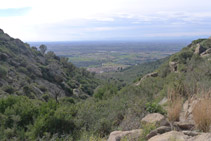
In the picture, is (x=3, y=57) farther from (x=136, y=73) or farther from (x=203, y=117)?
(x=136, y=73)

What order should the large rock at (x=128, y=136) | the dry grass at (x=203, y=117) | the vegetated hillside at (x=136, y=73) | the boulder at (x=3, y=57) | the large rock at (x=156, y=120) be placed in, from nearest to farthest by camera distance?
the large rock at (x=128, y=136), the dry grass at (x=203, y=117), the large rock at (x=156, y=120), the boulder at (x=3, y=57), the vegetated hillside at (x=136, y=73)

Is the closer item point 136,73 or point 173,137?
point 173,137

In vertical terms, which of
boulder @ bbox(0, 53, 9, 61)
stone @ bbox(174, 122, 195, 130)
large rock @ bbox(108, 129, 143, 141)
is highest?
boulder @ bbox(0, 53, 9, 61)

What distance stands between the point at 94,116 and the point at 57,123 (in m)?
1.14

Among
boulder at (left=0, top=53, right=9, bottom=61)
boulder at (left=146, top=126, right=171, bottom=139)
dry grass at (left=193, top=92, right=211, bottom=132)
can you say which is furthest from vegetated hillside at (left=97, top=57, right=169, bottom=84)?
boulder at (left=146, top=126, right=171, bottom=139)

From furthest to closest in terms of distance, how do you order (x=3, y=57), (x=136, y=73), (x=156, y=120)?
(x=136, y=73)
(x=3, y=57)
(x=156, y=120)

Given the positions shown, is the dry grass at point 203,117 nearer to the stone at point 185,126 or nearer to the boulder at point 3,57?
the stone at point 185,126

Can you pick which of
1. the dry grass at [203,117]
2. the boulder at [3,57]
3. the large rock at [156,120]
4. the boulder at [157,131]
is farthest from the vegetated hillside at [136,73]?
the boulder at [157,131]

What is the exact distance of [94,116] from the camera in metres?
5.47

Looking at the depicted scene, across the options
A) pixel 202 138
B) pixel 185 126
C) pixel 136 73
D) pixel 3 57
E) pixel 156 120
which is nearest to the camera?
pixel 202 138

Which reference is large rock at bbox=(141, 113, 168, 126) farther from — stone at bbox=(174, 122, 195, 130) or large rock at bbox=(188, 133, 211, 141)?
large rock at bbox=(188, 133, 211, 141)

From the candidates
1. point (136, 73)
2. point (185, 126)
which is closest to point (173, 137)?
point (185, 126)

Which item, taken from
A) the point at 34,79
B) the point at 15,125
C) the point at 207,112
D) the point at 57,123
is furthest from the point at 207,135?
the point at 34,79

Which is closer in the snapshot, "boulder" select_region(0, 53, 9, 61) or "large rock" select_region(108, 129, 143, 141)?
"large rock" select_region(108, 129, 143, 141)
